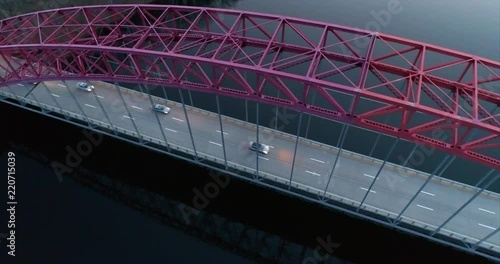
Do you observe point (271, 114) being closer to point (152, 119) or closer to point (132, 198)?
point (152, 119)

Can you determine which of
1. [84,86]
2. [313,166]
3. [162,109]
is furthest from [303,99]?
[84,86]

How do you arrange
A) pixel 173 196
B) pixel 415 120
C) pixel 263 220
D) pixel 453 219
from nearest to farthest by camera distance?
pixel 453 219 < pixel 263 220 < pixel 173 196 < pixel 415 120

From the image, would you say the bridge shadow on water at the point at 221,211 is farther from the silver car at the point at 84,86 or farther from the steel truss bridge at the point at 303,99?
the silver car at the point at 84,86

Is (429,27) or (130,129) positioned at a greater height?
(130,129)

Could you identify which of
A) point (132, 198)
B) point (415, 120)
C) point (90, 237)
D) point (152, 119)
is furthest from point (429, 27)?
point (90, 237)

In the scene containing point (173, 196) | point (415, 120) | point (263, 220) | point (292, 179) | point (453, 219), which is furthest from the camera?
point (415, 120)

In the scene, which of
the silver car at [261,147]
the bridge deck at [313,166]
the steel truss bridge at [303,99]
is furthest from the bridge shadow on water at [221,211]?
the silver car at [261,147]
